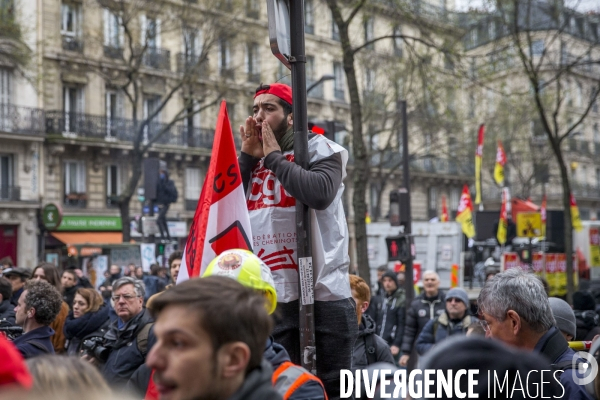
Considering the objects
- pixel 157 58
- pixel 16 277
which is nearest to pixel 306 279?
pixel 16 277

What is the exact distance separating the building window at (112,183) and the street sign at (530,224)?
19.5 m

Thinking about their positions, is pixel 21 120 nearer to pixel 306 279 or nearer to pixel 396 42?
pixel 396 42

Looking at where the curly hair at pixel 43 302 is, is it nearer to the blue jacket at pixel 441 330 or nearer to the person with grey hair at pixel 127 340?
the person with grey hair at pixel 127 340

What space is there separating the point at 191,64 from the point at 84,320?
23.8 m

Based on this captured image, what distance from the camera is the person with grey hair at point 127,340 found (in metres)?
5.49

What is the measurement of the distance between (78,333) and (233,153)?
4.14 meters

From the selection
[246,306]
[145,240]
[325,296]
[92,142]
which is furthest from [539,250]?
[246,306]

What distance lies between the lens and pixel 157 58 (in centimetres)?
3500

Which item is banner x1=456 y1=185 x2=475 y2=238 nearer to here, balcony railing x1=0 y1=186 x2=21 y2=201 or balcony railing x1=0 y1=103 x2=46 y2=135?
balcony railing x1=0 y1=103 x2=46 y2=135

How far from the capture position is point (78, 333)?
7367 mm

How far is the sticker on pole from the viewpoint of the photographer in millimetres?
3750

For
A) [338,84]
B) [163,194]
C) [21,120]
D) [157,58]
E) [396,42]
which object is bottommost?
[163,194]

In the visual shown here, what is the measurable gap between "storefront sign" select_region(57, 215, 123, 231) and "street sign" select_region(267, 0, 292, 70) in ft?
96.1

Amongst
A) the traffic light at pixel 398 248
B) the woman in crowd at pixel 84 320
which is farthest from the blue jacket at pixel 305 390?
the traffic light at pixel 398 248
